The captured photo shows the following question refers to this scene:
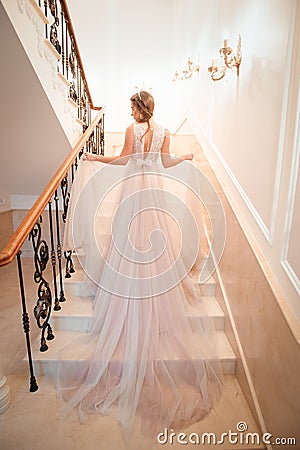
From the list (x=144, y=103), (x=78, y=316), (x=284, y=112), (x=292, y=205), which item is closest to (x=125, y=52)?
(x=144, y=103)

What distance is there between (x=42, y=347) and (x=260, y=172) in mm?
1736

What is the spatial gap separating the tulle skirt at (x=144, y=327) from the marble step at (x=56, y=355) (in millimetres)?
87

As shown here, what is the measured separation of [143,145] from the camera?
84.7 inches

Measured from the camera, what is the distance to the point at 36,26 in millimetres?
2014

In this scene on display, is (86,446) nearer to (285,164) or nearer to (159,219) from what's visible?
(159,219)

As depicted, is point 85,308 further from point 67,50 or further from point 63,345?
point 67,50

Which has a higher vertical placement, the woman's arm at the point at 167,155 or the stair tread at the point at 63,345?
the woman's arm at the point at 167,155

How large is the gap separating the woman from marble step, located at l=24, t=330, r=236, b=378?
89 millimetres

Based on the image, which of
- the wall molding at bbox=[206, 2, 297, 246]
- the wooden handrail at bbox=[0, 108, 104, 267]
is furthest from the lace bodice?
the wall molding at bbox=[206, 2, 297, 246]

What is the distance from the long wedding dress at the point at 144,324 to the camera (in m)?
1.60

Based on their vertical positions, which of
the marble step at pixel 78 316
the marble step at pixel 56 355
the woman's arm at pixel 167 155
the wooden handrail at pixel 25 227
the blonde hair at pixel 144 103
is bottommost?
the marble step at pixel 56 355

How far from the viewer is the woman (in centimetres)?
160

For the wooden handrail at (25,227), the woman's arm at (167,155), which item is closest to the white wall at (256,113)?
the woman's arm at (167,155)

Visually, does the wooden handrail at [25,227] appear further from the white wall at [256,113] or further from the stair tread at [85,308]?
the white wall at [256,113]
